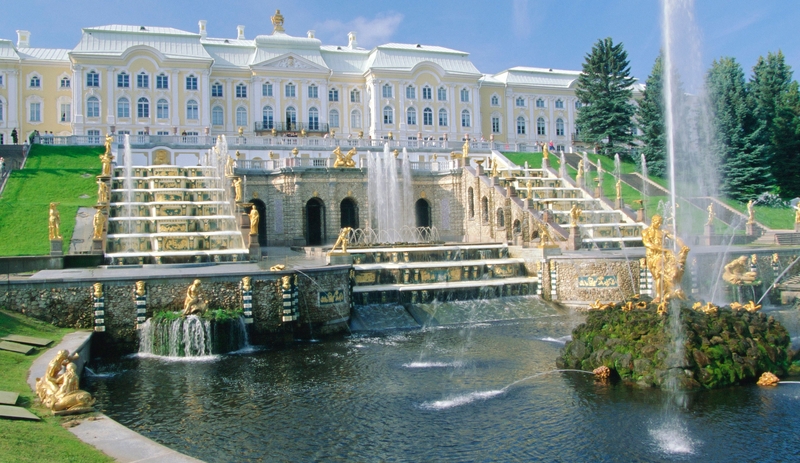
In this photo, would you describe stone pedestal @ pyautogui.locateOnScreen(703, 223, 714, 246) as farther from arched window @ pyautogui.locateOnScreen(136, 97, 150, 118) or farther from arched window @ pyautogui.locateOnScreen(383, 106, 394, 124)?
arched window @ pyautogui.locateOnScreen(136, 97, 150, 118)

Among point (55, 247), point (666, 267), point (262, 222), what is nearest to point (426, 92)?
point (262, 222)

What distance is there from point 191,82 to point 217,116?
401 centimetres

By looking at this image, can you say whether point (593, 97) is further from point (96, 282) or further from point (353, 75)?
point (96, 282)

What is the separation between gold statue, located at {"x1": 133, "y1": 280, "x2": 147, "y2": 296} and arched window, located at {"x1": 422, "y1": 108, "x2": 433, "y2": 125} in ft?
164

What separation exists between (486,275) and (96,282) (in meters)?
A: 15.9

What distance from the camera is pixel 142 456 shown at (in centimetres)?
975

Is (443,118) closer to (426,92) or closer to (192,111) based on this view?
(426,92)

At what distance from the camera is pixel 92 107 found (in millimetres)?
58375

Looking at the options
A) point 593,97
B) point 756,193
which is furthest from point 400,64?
point 756,193

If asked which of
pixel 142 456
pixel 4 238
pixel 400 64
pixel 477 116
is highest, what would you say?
pixel 400 64

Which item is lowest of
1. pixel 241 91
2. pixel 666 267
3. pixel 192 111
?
pixel 666 267

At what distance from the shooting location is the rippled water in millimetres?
11523

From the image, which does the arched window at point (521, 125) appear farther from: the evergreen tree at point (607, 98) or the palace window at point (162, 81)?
the palace window at point (162, 81)

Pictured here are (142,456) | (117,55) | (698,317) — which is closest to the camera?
(142,456)
